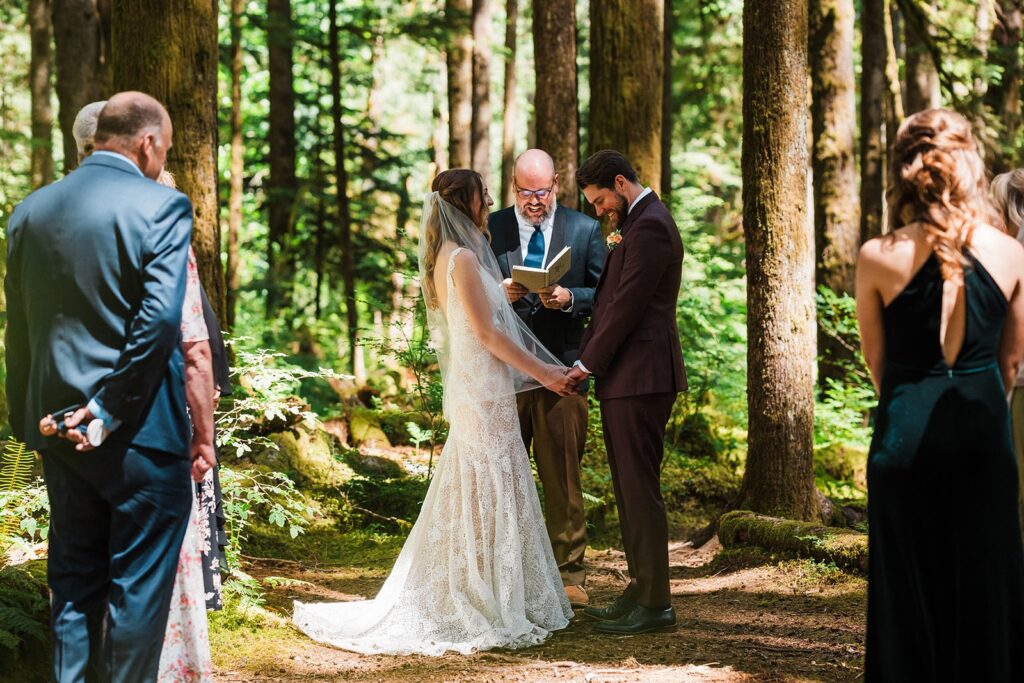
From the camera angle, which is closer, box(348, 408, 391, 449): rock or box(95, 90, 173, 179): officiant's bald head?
box(95, 90, 173, 179): officiant's bald head

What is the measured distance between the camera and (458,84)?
16.0 meters

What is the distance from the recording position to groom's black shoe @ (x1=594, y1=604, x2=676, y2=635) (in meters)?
5.56

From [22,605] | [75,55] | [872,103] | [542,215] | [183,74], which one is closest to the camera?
[22,605]

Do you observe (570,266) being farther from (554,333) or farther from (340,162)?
(340,162)

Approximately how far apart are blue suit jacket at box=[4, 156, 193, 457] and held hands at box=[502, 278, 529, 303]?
2606 millimetres

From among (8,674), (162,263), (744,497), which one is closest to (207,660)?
(8,674)

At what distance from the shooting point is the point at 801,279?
7.49 meters

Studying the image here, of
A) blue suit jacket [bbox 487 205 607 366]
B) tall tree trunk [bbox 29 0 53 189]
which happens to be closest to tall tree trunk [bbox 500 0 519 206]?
tall tree trunk [bbox 29 0 53 189]

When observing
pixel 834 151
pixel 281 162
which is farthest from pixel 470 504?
pixel 281 162

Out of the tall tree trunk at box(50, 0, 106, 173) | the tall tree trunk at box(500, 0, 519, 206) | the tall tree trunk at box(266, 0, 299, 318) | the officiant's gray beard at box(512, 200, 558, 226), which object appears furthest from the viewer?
the tall tree trunk at box(500, 0, 519, 206)

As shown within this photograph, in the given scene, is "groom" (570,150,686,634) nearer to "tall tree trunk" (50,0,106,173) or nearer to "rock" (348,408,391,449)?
"rock" (348,408,391,449)

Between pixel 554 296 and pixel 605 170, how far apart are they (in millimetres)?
821

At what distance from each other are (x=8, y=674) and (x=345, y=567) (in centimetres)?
319

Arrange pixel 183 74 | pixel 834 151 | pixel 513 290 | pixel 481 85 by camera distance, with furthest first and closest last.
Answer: pixel 481 85 < pixel 834 151 < pixel 183 74 < pixel 513 290
